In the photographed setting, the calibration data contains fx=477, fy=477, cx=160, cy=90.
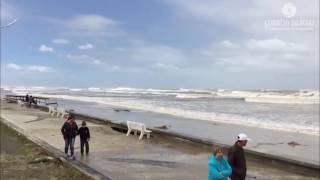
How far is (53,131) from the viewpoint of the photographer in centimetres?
2105

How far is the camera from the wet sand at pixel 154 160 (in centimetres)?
1129

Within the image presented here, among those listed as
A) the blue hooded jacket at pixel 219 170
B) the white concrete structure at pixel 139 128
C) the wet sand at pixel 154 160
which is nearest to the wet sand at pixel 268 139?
the wet sand at pixel 154 160

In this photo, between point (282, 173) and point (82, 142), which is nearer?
point (282, 173)

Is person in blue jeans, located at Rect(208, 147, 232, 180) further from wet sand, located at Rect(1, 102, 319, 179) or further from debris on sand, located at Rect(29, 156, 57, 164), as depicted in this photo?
debris on sand, located at Rect(29, 156, 57, 164)

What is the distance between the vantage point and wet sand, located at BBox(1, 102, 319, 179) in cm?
1129

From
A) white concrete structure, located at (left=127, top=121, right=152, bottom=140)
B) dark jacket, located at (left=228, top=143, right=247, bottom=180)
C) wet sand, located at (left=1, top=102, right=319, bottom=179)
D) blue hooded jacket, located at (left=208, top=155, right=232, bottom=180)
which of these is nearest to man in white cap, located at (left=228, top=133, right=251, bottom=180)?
dark jacket, located at (left=228, top=143, right=247, bottom=180)

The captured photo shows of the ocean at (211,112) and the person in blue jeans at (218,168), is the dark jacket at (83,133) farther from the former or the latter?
the ocean at (211,112)

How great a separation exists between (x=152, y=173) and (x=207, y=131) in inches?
517

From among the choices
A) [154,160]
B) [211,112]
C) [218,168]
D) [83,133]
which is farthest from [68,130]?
[211,112]

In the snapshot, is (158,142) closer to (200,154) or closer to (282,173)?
(200,154)

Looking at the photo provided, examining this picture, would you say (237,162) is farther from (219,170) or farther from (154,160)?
(154,160)

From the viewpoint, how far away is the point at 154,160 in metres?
13.3

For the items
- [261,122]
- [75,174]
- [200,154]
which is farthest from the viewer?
[261,122]

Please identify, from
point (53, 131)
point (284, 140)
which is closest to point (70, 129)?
point (53, 131)
